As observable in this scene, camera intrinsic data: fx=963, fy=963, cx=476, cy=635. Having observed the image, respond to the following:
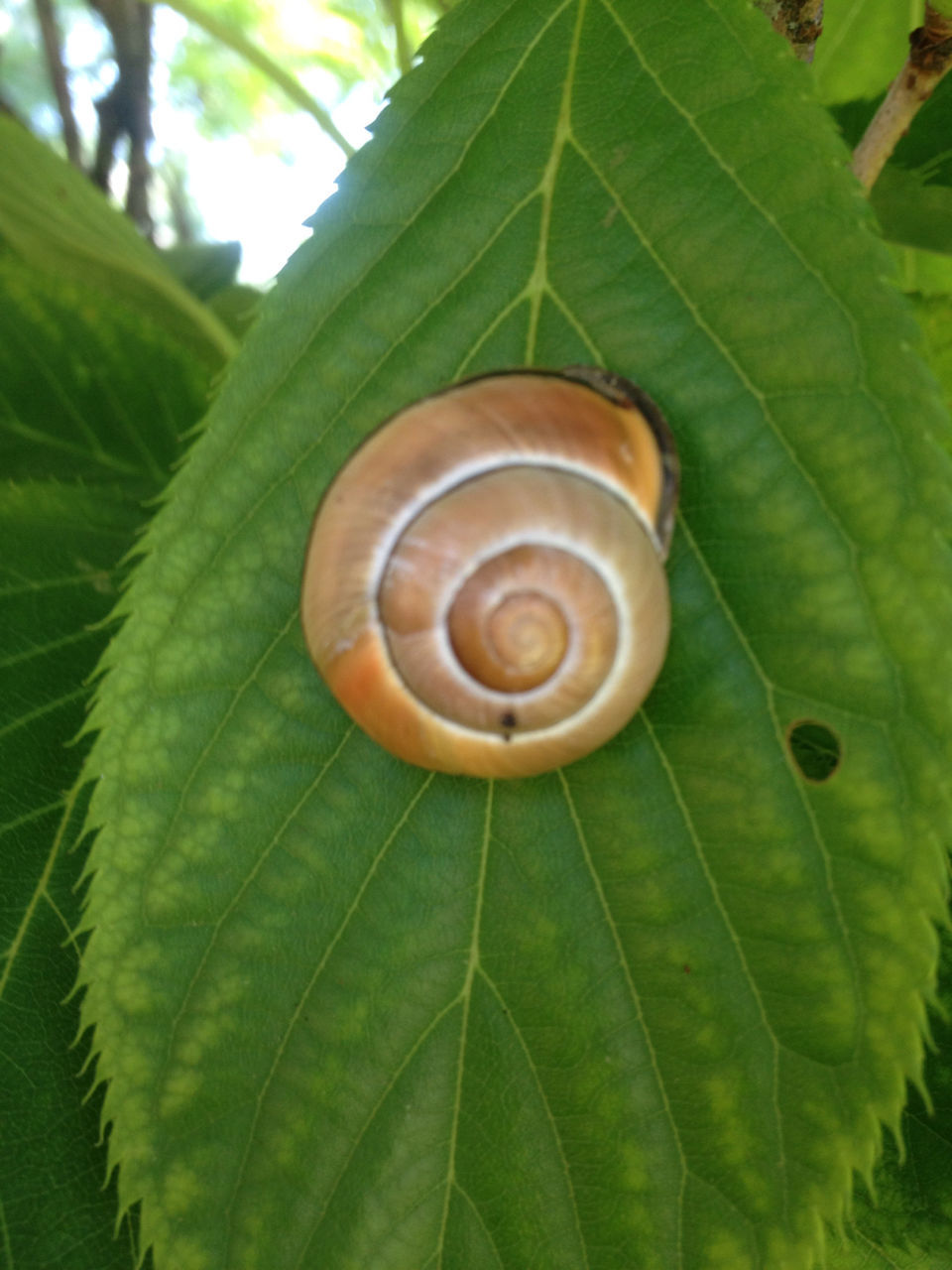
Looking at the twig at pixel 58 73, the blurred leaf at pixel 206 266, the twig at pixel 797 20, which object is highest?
the twig at pixel 58 73

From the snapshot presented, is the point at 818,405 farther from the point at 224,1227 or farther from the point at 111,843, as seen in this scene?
the point at 224,1227

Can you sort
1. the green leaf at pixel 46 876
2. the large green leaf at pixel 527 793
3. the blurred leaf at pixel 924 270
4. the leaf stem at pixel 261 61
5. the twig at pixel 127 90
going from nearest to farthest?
the large green leaf at pixel 527 793 → the green leaf at pixel 46 876 → the blurred leaf at pixel 924 270 → the leaf stem at pixel 261 61 → the twig at pixel 127 90

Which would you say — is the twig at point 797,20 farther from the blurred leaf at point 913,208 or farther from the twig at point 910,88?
the blurred leaf at point 913,208

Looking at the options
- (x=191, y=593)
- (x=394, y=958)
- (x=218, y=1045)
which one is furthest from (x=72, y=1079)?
(x=191, y=593)

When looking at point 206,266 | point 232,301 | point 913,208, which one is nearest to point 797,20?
point 913,208

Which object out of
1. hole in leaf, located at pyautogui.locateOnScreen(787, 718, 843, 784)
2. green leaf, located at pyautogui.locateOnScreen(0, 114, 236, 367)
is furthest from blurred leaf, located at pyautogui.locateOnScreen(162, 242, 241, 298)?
hole in leaf, located at pyautogui.locateOnScreen(787, 718, 843, 784)

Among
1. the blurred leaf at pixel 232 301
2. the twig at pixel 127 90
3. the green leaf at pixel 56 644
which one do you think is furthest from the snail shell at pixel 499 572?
the twig at pixel 127 90

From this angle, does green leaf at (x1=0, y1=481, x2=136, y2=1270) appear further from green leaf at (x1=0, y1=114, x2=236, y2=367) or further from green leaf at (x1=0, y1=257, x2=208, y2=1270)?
green leaf at (x1=0, y1=114, x2=236, y2=367)
